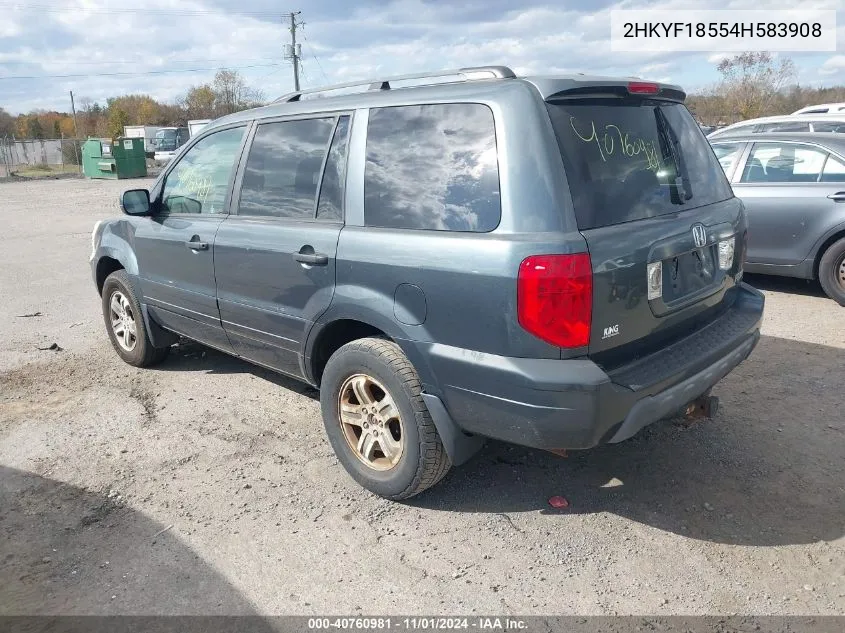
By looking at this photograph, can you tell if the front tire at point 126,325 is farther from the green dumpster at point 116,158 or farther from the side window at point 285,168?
the green dumpster at point 116,158

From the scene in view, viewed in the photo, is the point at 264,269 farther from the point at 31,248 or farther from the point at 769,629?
the point at 31,248

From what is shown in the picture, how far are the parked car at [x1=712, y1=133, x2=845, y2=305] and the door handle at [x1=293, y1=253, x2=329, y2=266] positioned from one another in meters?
5.44

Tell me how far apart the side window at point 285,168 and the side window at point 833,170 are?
553 cm

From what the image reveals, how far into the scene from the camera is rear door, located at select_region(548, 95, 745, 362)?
9.16 feet

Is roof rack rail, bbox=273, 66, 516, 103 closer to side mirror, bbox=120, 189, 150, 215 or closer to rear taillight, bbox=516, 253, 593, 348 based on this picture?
rear taillight, bbox=516, 253, 593, 348

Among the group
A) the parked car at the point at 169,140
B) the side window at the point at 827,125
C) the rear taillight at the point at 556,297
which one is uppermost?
the parked car at the point at 169,140

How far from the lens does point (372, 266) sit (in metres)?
3.20

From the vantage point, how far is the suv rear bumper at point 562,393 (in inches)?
106

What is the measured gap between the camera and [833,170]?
6.77 m

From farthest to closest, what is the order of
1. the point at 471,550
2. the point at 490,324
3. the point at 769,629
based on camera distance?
the point at 471,550
the point at 490,324
the point at 769,629

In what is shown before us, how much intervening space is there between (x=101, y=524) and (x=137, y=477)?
1.51 feet

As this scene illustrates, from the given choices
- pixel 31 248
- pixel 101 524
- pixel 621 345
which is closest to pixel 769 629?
pixel 621 345

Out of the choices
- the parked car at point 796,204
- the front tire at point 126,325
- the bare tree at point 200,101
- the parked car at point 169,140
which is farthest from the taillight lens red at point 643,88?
the bare tree at point 200,101

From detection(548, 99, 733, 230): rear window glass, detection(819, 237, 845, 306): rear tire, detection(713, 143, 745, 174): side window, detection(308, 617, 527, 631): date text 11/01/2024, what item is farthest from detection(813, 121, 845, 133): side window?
detection(308, 617, 527, 631): date text 11/01/2024
